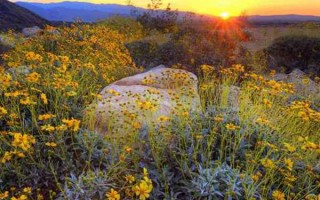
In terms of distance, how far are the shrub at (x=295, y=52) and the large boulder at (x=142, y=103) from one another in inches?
283

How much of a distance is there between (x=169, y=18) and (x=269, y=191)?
1482 centimetres

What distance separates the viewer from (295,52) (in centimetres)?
1277

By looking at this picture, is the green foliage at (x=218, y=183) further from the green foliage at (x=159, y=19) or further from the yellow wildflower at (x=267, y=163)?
the green foliage at (x=159, y=19)

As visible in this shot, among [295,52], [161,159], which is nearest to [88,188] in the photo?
[161,159]

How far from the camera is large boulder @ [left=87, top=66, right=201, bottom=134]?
12.8ft

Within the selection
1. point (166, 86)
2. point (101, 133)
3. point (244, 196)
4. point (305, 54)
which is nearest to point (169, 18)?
point (305, 54)

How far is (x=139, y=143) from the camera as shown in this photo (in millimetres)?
3965

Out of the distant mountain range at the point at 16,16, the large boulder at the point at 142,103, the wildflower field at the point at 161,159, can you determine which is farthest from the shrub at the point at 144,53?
the distant mountain range at the point at 16,16

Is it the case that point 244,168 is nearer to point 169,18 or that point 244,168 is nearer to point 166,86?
point 166,86

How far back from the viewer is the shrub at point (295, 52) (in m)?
12.5

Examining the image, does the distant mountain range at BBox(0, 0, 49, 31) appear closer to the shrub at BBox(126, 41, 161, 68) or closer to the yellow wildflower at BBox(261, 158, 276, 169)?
the shrub at BBox(126, 41, 161, 68)

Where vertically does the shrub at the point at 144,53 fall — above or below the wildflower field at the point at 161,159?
below

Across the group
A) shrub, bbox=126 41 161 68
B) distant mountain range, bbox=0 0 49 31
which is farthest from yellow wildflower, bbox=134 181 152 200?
distant mountain range, bbox=0 0 49 31

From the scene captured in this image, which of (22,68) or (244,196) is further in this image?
(22,68)
